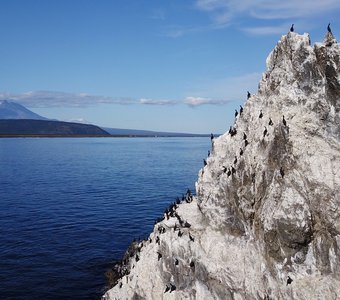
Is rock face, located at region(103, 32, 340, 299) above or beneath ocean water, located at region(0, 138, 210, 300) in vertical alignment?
above

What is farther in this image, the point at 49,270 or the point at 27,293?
the point at 49,270

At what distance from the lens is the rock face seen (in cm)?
2261

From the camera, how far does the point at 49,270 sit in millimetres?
44250

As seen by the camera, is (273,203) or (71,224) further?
(71,224)

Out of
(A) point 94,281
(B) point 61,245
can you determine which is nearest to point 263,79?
(A) point 94,281

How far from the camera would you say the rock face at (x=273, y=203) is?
22609 millimetres

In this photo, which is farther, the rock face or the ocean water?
the ocean water

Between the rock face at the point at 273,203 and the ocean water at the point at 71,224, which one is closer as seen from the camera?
the rock face at the point at 273,203

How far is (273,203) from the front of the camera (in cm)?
2392

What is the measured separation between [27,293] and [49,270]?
5.47 m

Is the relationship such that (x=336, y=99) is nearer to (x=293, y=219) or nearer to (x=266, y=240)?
(x=293, y=219)

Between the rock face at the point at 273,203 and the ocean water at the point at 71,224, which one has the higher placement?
the rock face at the point at 273,203

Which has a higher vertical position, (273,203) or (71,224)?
(273,203)

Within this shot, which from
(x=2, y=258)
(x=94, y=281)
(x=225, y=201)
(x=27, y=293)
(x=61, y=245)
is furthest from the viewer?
(x=61, y=245)
